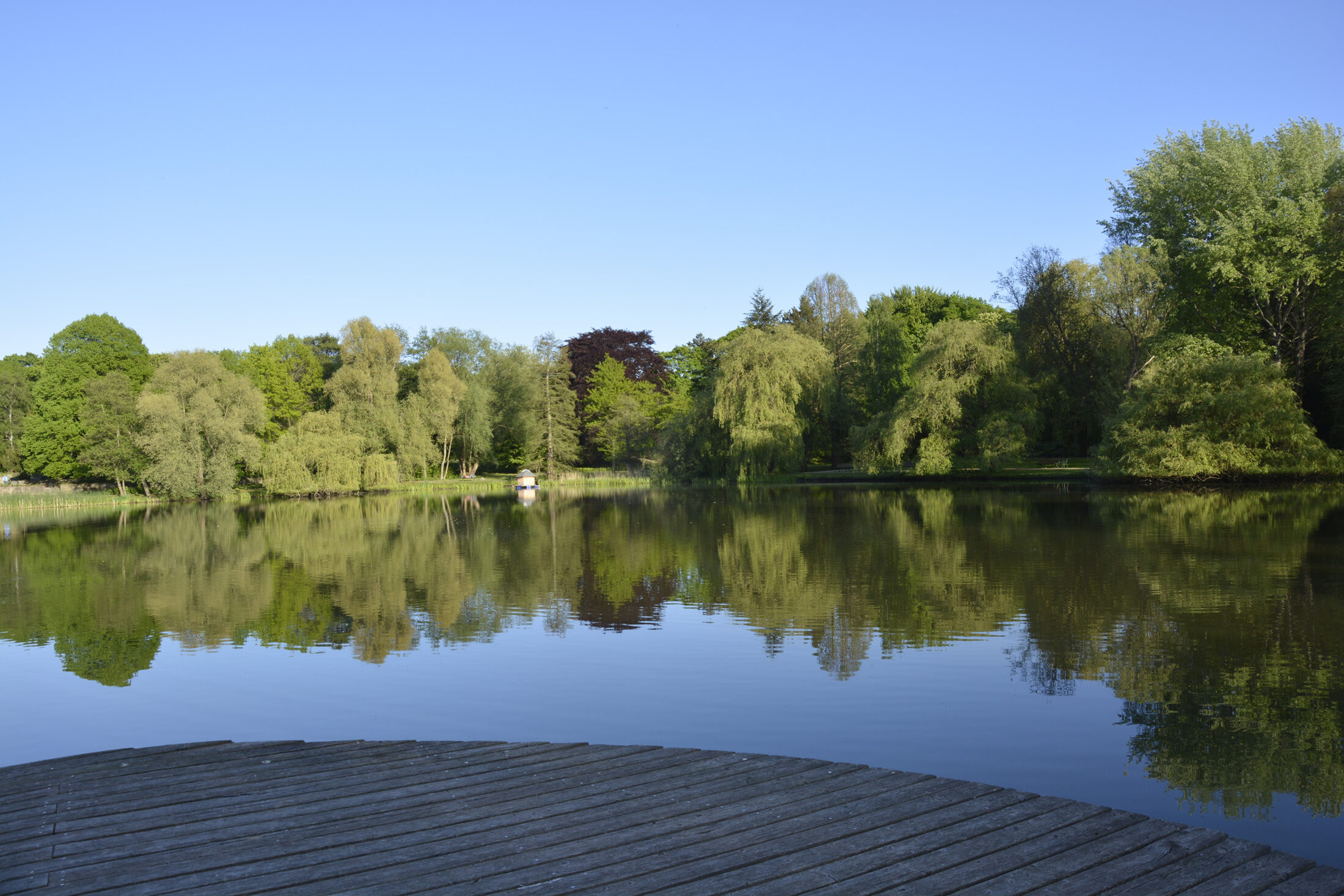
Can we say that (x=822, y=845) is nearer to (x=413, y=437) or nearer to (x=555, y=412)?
(x=413, y=437)

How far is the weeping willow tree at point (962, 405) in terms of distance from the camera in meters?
37.4

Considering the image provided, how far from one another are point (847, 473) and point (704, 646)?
37.2 meters

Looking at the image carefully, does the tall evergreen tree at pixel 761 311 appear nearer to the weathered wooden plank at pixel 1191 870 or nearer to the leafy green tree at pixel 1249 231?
the leafy green tree at pixel 1249 231

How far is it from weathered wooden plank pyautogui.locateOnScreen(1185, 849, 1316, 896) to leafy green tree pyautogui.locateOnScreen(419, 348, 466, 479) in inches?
1977

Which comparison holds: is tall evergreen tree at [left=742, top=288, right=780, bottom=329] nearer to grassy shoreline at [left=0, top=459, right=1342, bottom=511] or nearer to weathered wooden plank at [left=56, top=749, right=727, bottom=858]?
grassy shoreline at [left=0, top=459, right=1342, bottom=511]

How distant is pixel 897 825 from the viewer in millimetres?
3641

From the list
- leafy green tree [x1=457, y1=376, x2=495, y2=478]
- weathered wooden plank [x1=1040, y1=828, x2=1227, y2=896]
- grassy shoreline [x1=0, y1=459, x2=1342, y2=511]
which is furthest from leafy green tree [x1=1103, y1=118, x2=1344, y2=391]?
leafy green tree [x1=457, y1=376, x2=495, y2=478]

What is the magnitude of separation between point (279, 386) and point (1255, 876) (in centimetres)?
6035

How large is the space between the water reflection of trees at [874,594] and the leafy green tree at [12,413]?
37.5 meters

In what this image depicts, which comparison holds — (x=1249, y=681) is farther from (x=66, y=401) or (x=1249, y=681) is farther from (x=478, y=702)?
(x=66, y=401)

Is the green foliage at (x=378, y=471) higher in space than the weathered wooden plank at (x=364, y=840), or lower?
higher

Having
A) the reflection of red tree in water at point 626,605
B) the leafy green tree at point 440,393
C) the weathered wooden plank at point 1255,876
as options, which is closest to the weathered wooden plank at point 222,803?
the weathered wooden plank at point 1255,876

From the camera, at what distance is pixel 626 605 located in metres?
12.6

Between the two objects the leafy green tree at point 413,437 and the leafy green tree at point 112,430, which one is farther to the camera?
the leafy green tree at point 413,437
